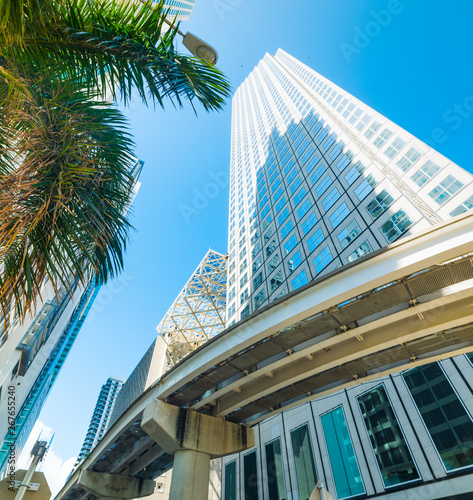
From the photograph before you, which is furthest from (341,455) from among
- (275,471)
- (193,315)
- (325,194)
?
(193,315)

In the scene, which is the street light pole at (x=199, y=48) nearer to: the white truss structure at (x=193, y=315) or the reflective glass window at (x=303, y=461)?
the reflective glass window at (x=303, y=461)

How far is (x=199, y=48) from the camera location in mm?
5023

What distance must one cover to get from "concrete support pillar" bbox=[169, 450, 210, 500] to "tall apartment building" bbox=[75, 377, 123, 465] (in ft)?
631

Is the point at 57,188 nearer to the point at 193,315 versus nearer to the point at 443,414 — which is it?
the point at 443,414

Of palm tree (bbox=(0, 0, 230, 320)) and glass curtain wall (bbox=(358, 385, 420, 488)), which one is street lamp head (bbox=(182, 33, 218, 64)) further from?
glass curtain wall (bbox=(358, 385, 420, 488))

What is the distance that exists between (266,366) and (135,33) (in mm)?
9487

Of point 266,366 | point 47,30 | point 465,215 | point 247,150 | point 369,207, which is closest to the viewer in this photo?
point 47,30

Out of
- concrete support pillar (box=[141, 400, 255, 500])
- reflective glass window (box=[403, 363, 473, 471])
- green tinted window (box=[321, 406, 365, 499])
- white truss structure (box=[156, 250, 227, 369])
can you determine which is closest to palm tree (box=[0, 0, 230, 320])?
concrete support pillar (box=[141, 400, 255, 500])

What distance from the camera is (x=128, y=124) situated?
4.81 meters

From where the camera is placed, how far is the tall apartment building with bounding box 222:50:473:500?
568 inches

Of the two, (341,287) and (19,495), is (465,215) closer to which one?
(341,287)

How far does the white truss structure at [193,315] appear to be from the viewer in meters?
48.1

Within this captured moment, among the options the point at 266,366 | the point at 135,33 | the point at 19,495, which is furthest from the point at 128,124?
the point at 19,495

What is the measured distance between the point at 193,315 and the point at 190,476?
123ft
